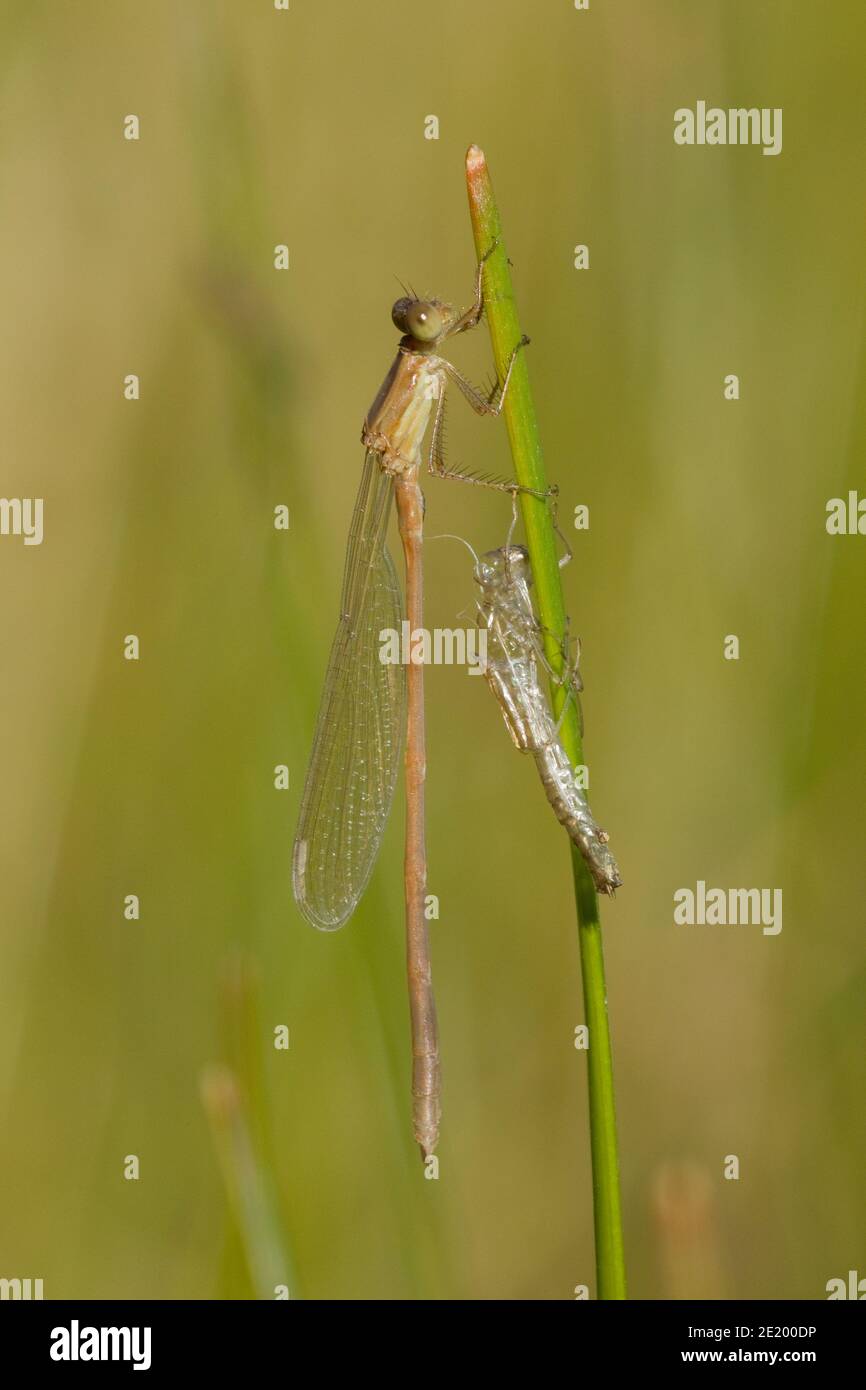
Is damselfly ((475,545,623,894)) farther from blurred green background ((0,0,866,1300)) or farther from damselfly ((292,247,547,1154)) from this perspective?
blurred green background ((0,0,866,1300))

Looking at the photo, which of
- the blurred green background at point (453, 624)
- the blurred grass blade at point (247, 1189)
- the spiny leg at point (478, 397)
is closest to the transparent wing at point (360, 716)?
the blurred green background at point (453, 624)

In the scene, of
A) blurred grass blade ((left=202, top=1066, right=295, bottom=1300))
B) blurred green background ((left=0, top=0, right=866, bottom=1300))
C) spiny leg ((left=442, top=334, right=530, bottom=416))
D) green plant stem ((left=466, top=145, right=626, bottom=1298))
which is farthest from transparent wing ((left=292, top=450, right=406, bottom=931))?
green plant stem ((left=466, top=145, right=626, bottom=1298))

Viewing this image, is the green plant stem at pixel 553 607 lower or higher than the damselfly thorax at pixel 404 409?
lower

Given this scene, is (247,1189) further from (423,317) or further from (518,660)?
(423,317)

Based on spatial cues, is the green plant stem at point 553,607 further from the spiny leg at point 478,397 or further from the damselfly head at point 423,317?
the damselfly head at point 423,317

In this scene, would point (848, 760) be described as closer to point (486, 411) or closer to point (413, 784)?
point (413, 784)

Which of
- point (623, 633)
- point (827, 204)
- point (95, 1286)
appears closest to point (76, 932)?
point (95, 1286)
